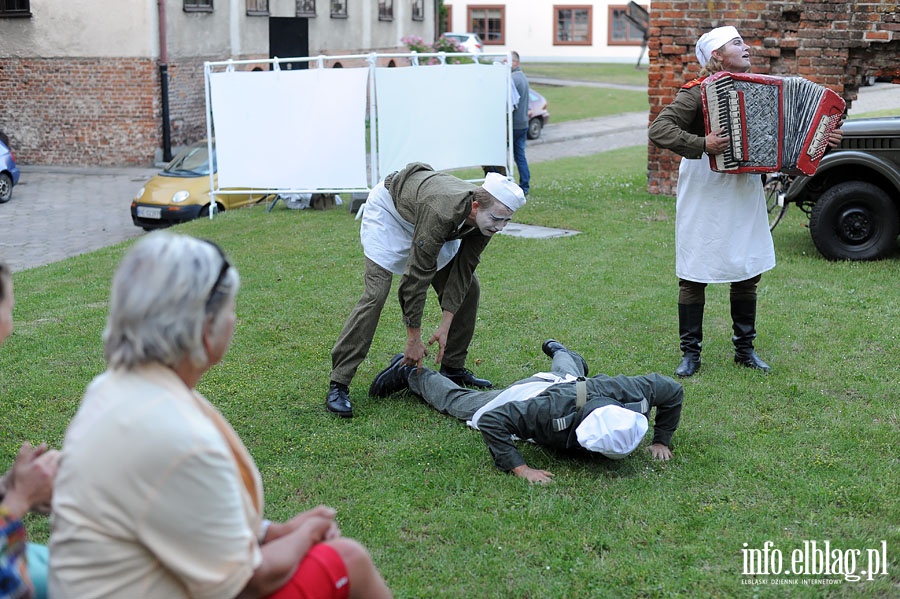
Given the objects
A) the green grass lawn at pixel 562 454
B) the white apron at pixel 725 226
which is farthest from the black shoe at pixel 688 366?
the white apron at pixel 725 226

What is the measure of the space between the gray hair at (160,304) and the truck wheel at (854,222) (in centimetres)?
855

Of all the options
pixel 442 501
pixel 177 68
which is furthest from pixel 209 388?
pixel 177 68

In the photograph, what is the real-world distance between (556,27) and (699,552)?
53495mm

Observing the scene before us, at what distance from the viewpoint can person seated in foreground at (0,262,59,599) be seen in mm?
2443

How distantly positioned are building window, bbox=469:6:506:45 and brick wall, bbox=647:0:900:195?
44.0 metres

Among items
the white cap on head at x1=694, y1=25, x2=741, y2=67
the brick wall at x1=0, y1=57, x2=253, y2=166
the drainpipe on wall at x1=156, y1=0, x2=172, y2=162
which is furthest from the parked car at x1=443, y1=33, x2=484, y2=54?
the white cap on head at x1=694, y1=25, x2=741, y2=67

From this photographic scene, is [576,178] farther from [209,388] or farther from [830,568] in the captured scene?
[830,568]

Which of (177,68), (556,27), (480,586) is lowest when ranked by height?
(480,586)

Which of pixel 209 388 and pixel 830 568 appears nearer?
pixel 830 568

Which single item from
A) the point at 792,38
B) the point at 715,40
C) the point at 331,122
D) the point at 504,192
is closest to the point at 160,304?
the point at 504,192

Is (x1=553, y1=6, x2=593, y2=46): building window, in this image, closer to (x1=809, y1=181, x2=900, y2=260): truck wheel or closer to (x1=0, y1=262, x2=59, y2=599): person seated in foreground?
(x1=809, y1=181, x2=900, y2=260): truck wheel

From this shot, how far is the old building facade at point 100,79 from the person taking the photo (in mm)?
21625

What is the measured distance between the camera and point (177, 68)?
22422 millimetres

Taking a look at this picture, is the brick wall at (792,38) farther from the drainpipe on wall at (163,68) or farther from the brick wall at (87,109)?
the brick wall at (87,109)
